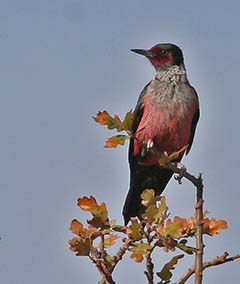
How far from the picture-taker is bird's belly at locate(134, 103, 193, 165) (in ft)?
24.3

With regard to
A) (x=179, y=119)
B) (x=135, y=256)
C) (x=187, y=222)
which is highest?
(x=179, y=119)

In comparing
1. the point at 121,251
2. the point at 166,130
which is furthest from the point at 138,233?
the point at 166,130

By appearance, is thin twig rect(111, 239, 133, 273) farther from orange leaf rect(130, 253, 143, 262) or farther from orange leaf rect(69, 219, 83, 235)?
orange leaf rect(69, 219, 83, 235)

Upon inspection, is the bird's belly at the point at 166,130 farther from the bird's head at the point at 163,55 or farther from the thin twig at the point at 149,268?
the thin twig at the point at 149,268

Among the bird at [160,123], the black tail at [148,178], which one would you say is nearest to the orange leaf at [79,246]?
the bird at [160,123]

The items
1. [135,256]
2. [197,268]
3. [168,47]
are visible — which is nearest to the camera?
[197,268]

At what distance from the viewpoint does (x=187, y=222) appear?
A: 337 centimetres

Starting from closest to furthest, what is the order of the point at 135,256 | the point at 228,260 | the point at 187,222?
the point at 228,260 < the point at 135,256 < the point at 187,222

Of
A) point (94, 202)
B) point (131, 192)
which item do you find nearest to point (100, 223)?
point (94, 202)

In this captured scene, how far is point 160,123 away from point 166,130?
13 centimetres

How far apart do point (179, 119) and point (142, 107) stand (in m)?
0.45

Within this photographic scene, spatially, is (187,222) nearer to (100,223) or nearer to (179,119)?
(100,223)

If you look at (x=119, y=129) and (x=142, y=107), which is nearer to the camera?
(x=119, y=129)

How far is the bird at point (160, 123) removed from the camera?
7.44 meters
